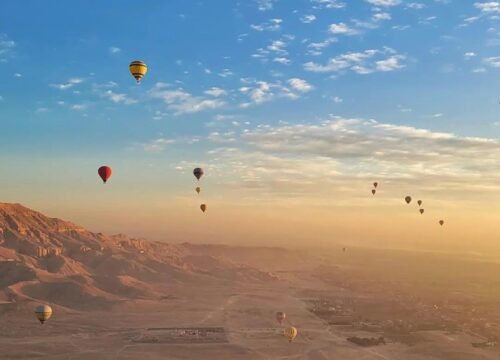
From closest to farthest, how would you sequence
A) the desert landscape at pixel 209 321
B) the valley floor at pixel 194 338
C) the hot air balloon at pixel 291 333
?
the valley floor at pixel 194 338
the desert landscape at pixel 209 321
the hot air balloon at pixel 291 333

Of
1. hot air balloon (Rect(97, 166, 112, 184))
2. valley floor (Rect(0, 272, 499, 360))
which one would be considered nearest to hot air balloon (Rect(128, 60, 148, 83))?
hot air balloon (Rect(97, 166, 112, 184))

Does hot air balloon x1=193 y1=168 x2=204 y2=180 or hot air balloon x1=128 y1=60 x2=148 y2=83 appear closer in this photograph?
hot air balloon x1=128 y1=60 x2=148 y2=83

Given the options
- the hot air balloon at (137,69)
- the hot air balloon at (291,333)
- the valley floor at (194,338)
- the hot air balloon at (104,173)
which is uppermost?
the hot air balloon at (137,69)

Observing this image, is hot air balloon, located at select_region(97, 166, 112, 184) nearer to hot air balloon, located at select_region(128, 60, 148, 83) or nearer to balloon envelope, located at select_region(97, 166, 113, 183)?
balloon envelope, located at select_region(97, 166, 113, 183)

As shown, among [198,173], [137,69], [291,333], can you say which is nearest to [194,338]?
[291,333]

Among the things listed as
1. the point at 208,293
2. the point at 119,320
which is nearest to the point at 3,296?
the point at 119,320

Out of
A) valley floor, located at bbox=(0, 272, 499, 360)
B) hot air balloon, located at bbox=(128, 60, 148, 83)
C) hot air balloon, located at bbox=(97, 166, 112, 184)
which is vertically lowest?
valley floor, located at bbox=(0, 272, 499, 360)

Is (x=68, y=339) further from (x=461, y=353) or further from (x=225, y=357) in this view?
(x=461, y=353)

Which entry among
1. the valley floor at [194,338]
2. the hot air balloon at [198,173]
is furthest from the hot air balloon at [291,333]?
the hot air balloon at [198,173]

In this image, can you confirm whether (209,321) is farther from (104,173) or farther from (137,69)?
(137,69)

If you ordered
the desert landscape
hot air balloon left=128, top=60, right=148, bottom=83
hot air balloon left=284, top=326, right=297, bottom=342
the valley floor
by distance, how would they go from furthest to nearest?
hot air balloon left=284, top=326, right=297, bottom=342
the desert landscape
the valley floor
hot air balloon left=128, top=60, right=148, bottom=83

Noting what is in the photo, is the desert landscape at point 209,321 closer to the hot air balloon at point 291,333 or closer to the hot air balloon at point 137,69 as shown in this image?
the hot air balloon at point 291,333
